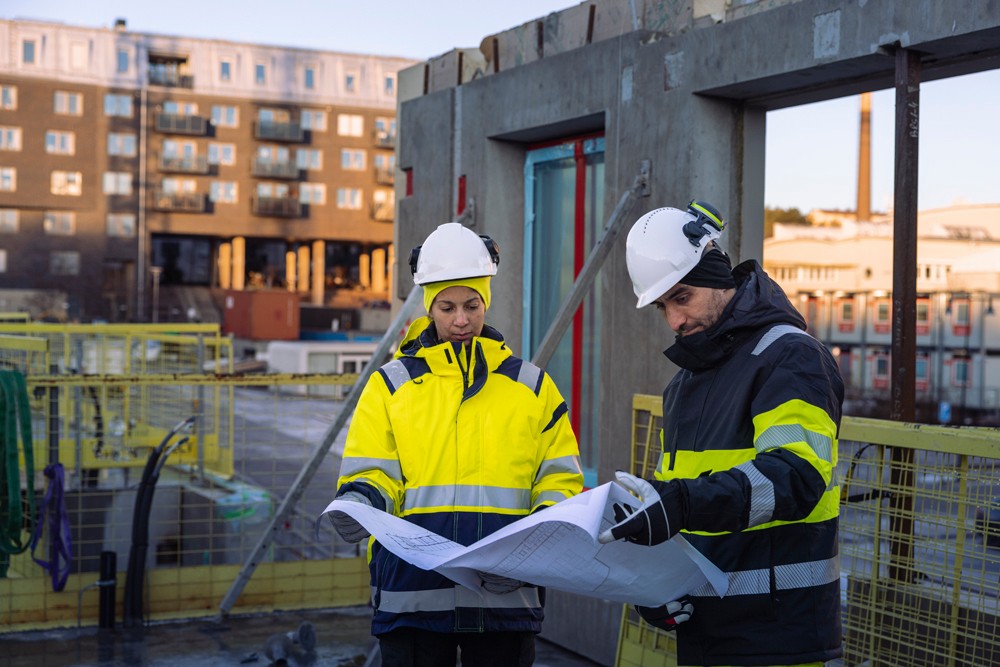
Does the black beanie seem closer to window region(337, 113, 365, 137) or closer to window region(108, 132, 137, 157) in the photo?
window region(108, 132, 137, 157)

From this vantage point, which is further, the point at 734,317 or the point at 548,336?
the point at 548,336

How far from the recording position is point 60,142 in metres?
62.4

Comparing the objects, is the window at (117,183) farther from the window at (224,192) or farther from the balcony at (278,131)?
the balcony at (278,131)

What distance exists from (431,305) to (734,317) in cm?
116

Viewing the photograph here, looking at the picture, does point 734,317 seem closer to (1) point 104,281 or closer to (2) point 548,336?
(2) point 548,336

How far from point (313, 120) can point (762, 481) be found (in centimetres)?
6762

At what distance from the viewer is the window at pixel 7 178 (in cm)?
6144

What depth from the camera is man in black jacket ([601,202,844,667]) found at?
2477 mm

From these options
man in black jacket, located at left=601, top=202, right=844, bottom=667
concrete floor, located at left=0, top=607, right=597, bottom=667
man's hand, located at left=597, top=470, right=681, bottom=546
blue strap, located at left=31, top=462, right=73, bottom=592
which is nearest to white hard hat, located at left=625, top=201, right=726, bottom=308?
man in black jacket, located at left=601, top=202, right=844, bottom=667

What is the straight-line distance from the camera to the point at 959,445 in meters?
4.03

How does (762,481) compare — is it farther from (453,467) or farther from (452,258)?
(452,258)

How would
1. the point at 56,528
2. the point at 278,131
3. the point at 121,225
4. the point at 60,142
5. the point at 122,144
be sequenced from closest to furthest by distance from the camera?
the point at 56,528 → the point at 60,142 → the point at 122,144 → the point at 121,225 → the point at 278,131

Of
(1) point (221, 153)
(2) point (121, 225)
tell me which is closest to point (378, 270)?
(1) point (221, 153)

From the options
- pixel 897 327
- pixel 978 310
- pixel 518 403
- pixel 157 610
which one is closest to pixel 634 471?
pixel 897 327
